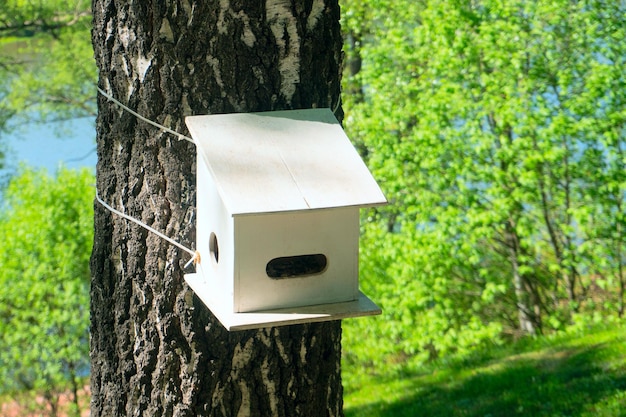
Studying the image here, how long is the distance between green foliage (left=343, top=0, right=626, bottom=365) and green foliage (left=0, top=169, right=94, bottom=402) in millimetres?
3690

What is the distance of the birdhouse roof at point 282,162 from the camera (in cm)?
204

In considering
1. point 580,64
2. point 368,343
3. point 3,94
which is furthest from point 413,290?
point 3,94

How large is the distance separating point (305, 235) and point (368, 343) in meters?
8.27

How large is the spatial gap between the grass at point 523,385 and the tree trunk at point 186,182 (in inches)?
115

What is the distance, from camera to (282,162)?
2180mm

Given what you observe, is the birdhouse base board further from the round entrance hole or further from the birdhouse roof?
the birdhouse roof

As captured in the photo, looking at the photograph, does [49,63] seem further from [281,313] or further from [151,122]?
[281,313]

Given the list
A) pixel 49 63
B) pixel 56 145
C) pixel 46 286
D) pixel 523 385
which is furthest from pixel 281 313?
pixel 56 145

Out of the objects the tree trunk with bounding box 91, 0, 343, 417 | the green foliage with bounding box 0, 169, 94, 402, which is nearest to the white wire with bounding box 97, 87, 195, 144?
the tree trunk with bounding box 91, 0, 343, 417

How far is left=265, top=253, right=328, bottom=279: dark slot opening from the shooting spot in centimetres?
226

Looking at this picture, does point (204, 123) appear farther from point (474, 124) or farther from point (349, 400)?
point (474, 124)

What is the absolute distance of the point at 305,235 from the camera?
2139 mm

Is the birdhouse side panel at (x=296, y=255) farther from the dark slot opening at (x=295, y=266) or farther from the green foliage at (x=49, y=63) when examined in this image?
the green foliage at (x=49, y=63)

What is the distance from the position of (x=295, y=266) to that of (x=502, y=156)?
6190mm
